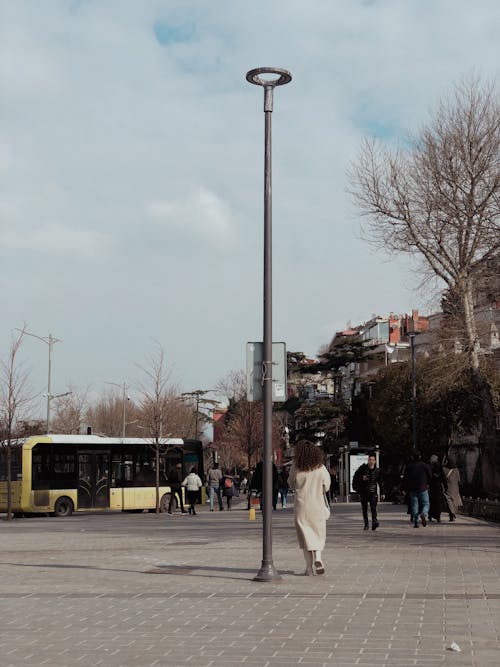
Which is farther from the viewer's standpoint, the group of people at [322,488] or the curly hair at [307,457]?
the curly hair at [307,457]

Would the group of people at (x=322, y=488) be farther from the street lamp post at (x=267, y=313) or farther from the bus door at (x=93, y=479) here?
the bus door at (x=93, y=479)

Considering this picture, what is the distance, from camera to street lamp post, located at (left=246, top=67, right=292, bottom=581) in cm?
1266

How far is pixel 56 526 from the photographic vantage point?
1081 inches

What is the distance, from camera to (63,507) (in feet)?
117

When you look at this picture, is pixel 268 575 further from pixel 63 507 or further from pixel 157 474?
pixel 63 507

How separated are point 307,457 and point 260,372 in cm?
133

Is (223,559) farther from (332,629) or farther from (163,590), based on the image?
(332,629)

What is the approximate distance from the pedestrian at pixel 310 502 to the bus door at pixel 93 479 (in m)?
23.4

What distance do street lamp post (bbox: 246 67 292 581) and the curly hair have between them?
0.60 meters

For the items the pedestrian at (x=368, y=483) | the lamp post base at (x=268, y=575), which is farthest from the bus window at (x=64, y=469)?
the lamp post base at (x=268, y=575)

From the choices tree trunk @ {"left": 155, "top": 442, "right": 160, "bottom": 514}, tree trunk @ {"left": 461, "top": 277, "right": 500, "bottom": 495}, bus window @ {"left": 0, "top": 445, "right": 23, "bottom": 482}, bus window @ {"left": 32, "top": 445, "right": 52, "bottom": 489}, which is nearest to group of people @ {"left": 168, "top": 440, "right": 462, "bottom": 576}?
tree trunk @ {"left": 155, "top": 442, "right": 160, "bottom": 514}

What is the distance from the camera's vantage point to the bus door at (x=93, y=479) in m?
36.1

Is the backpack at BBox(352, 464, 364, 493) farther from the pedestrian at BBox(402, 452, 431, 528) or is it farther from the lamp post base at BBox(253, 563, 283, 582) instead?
the lamp post base at BBox(253, 563, 283, 582)

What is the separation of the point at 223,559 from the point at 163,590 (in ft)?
13.0
